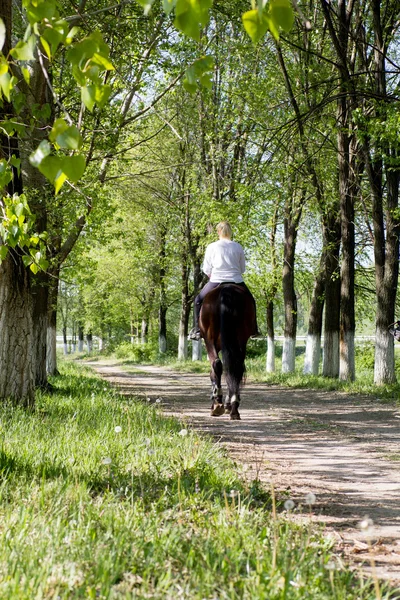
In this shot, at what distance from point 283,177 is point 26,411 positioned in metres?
11.8

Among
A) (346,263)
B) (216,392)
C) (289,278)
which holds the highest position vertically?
(289,278)

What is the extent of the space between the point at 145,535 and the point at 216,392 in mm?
4853

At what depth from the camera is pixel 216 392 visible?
8.05 metres

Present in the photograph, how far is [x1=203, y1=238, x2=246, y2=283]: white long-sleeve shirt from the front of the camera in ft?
25.8

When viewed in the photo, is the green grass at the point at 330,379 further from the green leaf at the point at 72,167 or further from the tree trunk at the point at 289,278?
the green leaf at the point at 72,167

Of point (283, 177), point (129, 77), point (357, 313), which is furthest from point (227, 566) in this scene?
point (357, 313)

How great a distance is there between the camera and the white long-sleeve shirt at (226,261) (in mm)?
7871

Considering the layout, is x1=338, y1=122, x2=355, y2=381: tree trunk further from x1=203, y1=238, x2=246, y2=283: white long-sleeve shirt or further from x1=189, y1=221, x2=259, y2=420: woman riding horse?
x1=203, y1=238, x2=246, y2=283: white long-sleeve shirt

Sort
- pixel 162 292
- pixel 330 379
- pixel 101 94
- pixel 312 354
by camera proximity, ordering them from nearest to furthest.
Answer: pixel 101 94 → pixel 330 379 → pixel 312 354 → pixel 162 292

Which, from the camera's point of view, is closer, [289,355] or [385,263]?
[385,263]

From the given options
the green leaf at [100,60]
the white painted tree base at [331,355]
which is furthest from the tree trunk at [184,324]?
the green leaf at [100,60]

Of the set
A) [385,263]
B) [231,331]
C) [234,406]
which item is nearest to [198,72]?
[231,331]

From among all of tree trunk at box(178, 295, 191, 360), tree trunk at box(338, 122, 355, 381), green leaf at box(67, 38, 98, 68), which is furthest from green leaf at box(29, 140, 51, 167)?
tree trunk at box(178, 295, 191, 360)

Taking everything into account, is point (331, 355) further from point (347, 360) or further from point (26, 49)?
point (26, 49)
